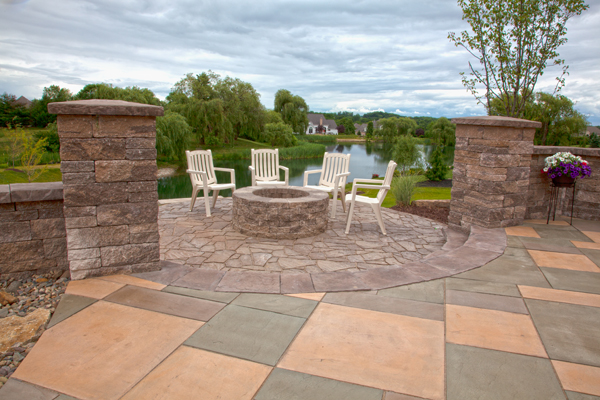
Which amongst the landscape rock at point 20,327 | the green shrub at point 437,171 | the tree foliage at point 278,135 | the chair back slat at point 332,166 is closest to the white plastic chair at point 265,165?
the chair back slat at point 332,166

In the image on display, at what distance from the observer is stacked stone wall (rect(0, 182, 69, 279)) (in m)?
2.65

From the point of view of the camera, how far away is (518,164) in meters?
4.09

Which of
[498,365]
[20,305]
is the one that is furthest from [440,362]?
[20,305]

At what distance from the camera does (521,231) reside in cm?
410

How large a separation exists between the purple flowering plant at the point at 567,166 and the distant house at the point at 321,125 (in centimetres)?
6849

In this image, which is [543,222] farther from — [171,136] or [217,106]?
[217,106]

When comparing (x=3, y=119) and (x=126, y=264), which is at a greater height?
(x=3, y=119)

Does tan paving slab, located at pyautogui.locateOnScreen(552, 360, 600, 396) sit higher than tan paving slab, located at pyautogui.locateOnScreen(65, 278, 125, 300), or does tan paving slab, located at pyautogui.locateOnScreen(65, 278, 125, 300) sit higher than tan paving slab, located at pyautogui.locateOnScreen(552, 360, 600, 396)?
tan paving slab, located at pyautogui.locateOnScreen(552, 360, 600, 396)

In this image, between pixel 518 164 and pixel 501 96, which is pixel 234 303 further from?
pixel 501 96

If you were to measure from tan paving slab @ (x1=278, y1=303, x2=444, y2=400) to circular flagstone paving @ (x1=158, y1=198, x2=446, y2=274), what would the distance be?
3.41ft

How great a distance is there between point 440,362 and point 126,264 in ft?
7.58

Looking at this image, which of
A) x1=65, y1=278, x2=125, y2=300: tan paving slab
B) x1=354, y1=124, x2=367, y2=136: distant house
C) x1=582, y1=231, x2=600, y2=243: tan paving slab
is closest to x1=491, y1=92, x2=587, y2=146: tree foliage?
x1=582, y1=231, x2=600, y2=243: tan paving slab

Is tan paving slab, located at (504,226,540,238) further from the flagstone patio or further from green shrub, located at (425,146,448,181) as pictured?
green shrub, located at (425,146,448,181)

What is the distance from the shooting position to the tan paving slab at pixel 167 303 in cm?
225
